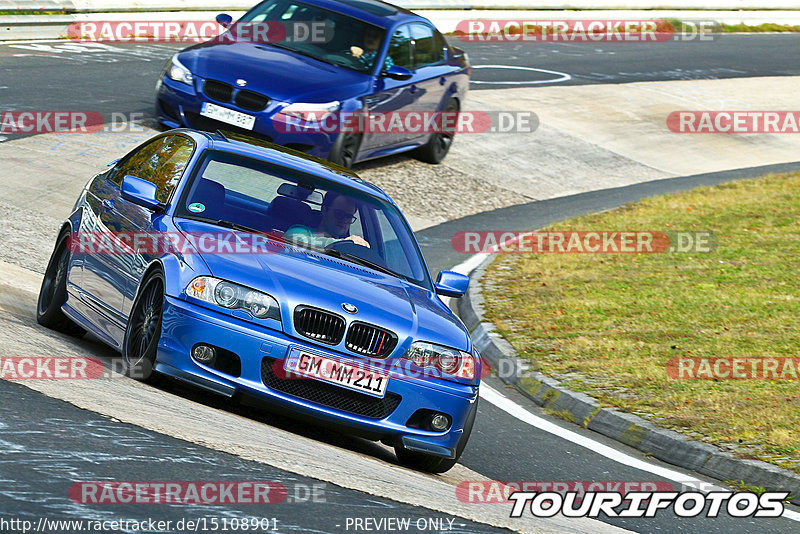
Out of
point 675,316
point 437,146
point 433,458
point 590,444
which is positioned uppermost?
point 433,458

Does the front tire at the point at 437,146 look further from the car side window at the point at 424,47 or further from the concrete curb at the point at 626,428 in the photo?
the concrete curb at the point at 626,428

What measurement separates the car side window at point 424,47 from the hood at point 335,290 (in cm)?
916

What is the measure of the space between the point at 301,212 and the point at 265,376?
1.61 metres

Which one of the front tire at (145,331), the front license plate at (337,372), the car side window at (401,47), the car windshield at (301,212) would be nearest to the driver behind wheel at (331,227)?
the car windshield at (301,212)

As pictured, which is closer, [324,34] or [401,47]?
[324,34]

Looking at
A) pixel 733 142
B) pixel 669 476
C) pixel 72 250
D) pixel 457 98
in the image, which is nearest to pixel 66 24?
pixel 457 98

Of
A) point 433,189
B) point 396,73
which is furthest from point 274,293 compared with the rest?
point 433,189

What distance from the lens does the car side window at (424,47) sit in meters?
16.2

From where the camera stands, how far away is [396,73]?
49.6ft

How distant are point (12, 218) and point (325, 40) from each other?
494cm

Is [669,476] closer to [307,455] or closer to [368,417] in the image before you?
[368,417]

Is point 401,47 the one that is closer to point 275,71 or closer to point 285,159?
point 275,71

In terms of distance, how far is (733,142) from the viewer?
2281cm

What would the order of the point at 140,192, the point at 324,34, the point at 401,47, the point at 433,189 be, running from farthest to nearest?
1. the point at 433,189
2. the point at 401,47
3. the point at 324,34
4. the point at 140,192
